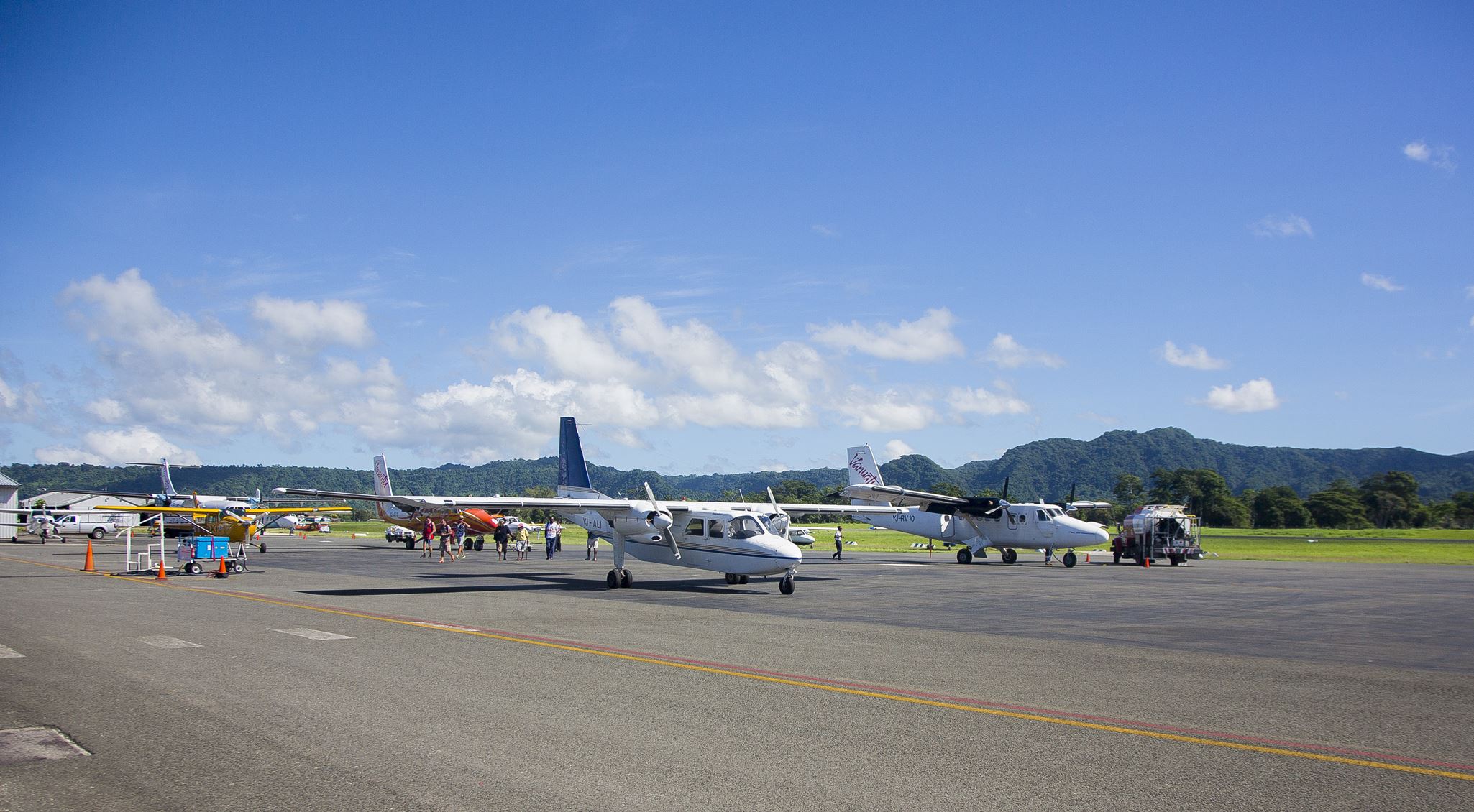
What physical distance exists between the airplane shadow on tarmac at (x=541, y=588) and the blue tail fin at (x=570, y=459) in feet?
15.9

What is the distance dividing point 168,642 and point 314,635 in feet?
6.82

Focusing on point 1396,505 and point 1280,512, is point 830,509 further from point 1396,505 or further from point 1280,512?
point 1396,505

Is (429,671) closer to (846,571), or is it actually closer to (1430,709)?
(1430,709)

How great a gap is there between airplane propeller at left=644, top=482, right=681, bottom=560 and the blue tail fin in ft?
26.0

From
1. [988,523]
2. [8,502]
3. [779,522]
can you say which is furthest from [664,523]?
[8,502]

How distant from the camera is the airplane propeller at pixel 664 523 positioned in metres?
27.4

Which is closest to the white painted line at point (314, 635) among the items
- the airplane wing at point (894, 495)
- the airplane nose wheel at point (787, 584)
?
the airplane nose wheel at point (787, 584)

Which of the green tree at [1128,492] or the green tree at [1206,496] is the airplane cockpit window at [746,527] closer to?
the green tree at [1206,496]

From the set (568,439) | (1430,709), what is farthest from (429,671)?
(568,439)

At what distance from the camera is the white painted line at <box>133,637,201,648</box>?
13.8 m

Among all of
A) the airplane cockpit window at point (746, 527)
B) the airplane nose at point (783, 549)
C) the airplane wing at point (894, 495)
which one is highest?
the airplane wing at point (894, 495)

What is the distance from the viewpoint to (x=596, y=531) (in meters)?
31.8

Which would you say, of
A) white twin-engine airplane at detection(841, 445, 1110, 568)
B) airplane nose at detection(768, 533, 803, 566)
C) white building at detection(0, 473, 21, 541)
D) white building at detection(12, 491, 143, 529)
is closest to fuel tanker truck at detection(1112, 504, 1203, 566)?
white twin-engine airplane at detection(841, 445, 1110, 568)

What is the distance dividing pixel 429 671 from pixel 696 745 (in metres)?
5.18
